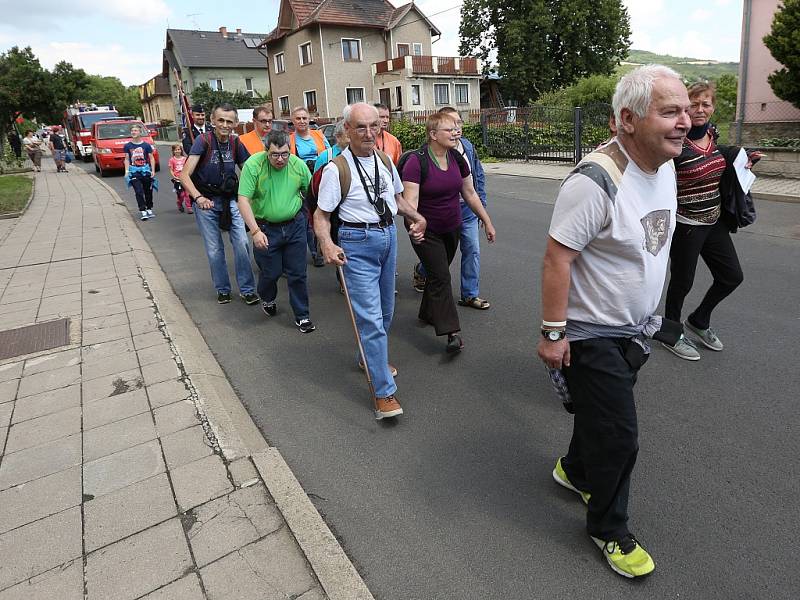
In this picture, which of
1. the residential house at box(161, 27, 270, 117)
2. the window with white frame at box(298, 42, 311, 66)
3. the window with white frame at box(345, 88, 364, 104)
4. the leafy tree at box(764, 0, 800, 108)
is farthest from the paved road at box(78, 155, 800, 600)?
the residential house at box(161, 27, 270, 117)

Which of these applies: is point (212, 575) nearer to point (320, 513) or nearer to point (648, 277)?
point (320, 513)

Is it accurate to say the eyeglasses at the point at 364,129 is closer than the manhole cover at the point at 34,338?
Yes

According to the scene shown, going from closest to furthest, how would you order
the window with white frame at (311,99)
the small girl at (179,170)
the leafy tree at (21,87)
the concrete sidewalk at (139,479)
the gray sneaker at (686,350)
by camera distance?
the concrete sidewalk at (139,479)
the gray sneaker at (686,350)
the small girl at (179,170)
the leafy tree at (21,87)
the window with white frame at (311,99)

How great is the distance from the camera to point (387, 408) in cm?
359

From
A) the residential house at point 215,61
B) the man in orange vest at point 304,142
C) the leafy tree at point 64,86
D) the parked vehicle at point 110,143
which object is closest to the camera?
the man in orange vest at point 304,142

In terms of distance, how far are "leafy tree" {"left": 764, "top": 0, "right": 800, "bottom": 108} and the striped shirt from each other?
12.6 metres

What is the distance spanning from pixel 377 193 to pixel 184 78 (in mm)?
58683

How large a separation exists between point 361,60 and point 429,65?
4.78 metres

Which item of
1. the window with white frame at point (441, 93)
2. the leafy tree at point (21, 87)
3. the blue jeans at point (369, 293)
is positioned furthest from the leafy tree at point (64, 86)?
the blue jeans at point (369, 293)

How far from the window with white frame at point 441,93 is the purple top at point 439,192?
38309 mm

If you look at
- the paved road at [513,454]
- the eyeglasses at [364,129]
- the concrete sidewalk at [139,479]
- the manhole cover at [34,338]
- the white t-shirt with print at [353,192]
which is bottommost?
the paved road at [513,454]

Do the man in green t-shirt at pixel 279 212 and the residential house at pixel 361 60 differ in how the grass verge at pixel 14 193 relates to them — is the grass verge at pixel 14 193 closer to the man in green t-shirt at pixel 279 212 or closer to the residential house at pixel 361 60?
the man in green t-shirt at pixel 279 212

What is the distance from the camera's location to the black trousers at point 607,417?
2174mm

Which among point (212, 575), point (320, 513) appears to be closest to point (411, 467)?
point (320, 513)
